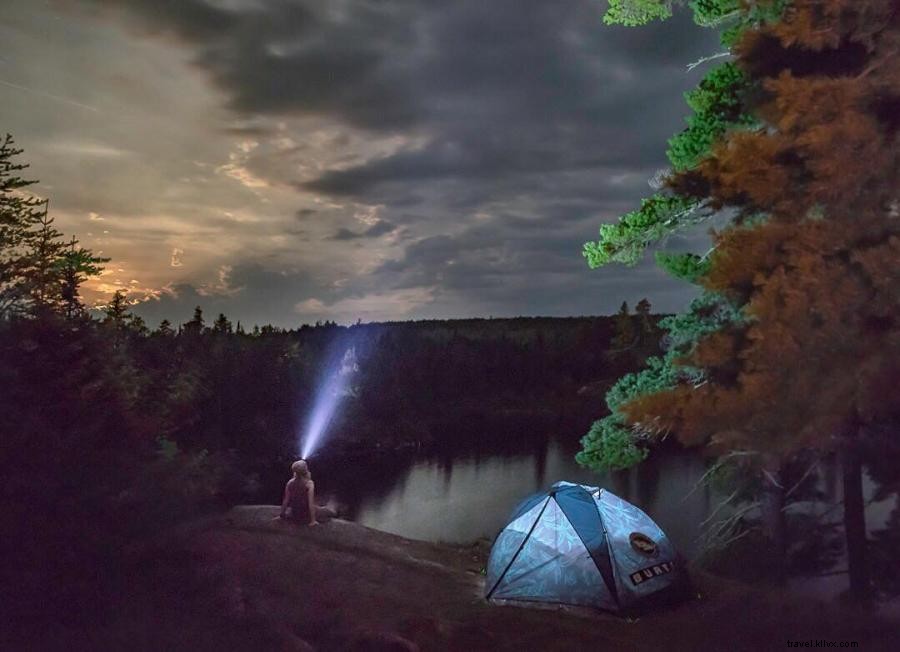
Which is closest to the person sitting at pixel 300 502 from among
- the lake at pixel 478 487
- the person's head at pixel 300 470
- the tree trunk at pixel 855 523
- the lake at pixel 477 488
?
the person's head at pixel 300 470

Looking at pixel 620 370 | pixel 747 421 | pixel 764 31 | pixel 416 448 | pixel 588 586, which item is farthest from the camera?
pixel 620 370

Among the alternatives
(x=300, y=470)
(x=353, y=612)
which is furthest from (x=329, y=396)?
(x=353, y=612)

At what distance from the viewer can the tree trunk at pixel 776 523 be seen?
44.5 feet

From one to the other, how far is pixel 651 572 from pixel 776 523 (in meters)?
2.65

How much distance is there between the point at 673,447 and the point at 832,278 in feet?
158

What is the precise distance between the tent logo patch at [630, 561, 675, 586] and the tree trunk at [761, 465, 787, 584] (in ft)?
6.72

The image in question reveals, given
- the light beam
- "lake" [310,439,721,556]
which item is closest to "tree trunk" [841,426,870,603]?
"lake" [310,439,721,556]

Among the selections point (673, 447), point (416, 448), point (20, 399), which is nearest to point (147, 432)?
point (20, 399)

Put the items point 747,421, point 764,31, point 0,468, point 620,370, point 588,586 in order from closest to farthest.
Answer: point 0,468 → point 747,421 → point 764,31 → point 588,586 → point 620,370

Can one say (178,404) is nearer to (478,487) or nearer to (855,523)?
(855,523)

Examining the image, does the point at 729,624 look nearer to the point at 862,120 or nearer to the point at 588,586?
the point at 588,586

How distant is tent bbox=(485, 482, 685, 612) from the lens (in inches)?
499

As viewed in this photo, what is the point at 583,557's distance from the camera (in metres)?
12.9

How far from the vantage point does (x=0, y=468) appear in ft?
26.0
